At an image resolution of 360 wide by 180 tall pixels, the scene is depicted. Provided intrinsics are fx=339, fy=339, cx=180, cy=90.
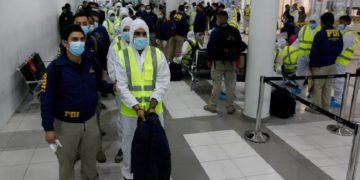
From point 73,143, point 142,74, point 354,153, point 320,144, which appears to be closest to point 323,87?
point 320,144

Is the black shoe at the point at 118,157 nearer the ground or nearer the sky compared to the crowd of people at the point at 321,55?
nearer the ground

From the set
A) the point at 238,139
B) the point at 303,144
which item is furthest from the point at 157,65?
the point at 303,144

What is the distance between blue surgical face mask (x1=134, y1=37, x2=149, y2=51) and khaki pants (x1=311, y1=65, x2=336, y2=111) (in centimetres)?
376

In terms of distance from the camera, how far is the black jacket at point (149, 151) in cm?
290

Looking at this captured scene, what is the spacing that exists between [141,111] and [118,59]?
567mm

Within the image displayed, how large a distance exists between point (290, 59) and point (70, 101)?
5.41 meters

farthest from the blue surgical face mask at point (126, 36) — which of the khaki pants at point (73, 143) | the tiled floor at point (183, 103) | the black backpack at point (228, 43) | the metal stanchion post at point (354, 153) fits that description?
the metal stanchion post at point (354, 153)

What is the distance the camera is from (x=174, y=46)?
10336 millimetres

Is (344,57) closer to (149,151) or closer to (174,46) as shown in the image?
(149,151)

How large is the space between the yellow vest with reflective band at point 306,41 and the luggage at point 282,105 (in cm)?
122

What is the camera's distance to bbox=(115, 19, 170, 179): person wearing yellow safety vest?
3.22 m

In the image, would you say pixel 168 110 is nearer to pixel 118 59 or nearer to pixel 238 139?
pixel 238 139

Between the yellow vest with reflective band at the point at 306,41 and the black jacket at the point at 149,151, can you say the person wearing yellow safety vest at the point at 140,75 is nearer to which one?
the black jacket at the point at 149,151

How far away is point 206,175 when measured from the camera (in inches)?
156
